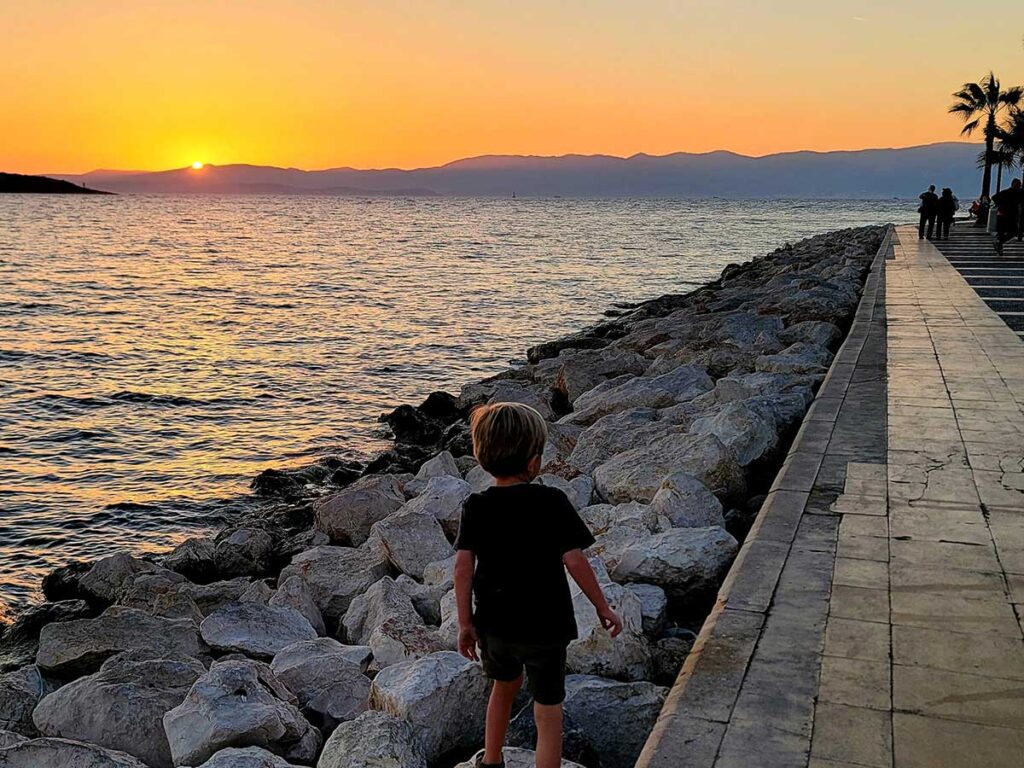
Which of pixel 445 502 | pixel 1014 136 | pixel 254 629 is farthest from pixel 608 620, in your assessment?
pixel 1014 136

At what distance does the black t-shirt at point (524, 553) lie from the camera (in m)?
2.88

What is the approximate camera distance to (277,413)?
46.0ft

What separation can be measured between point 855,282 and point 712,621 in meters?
15.2

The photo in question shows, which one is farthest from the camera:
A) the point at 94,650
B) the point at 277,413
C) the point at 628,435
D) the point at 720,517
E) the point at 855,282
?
the point at 855,282

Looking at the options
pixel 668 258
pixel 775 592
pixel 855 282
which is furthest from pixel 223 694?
pixel 668 258

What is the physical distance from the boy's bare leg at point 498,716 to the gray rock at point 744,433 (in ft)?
12.3

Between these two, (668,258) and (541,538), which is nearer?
(541,538)

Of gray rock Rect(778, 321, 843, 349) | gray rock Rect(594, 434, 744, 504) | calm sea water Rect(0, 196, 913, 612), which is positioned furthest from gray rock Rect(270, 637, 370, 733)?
gray rock Rect(778, 321, 843, 349)

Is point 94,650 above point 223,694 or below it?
below

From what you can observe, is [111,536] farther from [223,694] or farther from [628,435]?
[223,694]

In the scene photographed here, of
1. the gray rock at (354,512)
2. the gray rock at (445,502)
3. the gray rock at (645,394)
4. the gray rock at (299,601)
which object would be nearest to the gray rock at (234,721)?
the gray rock at (299,601)

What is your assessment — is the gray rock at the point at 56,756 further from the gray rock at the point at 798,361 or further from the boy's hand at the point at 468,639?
the gray rock at the point at 798,361

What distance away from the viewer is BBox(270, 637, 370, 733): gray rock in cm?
410

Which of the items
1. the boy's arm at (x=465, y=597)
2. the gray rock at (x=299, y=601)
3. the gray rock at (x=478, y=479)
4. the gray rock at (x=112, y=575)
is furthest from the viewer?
the gray rock at (x=478, y=479)
